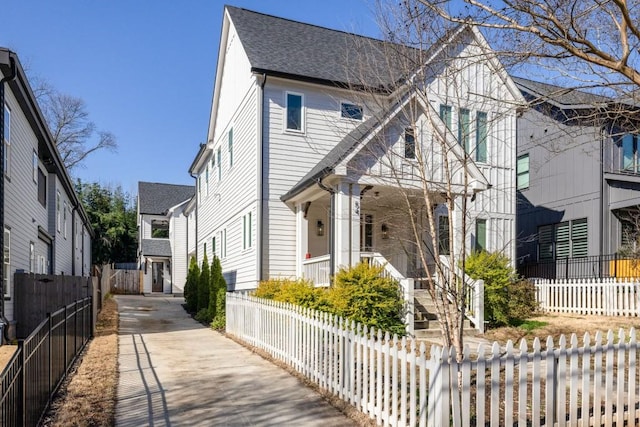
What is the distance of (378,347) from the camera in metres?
5.62

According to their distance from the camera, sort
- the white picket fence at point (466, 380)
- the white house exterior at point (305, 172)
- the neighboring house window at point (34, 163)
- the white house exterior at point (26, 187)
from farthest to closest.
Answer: the neighboring house window at point (34, 163) < the white house exterior at point (305, 172) < the white house exterior at point (26, 187) < the white picket fence at point (466, 380)

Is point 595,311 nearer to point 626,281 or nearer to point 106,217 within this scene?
point 626,281

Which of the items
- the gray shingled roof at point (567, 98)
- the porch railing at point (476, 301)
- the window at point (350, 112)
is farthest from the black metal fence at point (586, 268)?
the window at point (350, 112)

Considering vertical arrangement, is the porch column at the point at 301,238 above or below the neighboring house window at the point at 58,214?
below

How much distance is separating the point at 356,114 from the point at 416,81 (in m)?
8.81

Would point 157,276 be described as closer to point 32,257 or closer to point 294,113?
point 32,257

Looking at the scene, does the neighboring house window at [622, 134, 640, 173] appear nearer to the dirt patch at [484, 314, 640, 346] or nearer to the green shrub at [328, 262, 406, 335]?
the dirt patch at [484, 314, 640, 346]

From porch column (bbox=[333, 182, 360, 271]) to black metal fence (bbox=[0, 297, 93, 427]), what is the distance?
5.81 meters

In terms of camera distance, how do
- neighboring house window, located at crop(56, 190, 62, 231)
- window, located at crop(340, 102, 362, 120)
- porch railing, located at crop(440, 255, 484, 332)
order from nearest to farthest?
porch railing, located at crop(440, 255, 484, 332), window, located at crop(340, 102, 362, 120), neighboring house window, located at crop(56, 190, 62, 231)

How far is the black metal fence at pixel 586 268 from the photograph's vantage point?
17547 mm

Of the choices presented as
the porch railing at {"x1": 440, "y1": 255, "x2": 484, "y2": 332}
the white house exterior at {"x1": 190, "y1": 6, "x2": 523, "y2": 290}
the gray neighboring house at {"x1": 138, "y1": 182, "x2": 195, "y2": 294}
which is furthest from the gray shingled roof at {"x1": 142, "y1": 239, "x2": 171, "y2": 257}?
the porch railing at {"x1": 440, "y1": 255, "x2": 484, "y2": 332}

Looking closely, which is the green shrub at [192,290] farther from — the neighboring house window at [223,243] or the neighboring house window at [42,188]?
the neighboring house window at [42,188]

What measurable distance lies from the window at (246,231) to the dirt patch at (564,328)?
751cm

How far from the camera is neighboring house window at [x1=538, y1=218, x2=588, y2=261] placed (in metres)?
19.4
